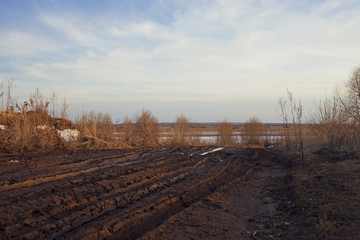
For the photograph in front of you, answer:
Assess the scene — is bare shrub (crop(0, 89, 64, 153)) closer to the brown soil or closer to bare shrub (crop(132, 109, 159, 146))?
the brown soil

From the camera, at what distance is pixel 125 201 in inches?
265

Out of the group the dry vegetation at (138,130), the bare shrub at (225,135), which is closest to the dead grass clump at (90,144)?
the dry vegetation at (138,130)

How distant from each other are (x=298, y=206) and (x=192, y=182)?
3.20 metres

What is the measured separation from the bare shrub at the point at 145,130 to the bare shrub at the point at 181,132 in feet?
4.91

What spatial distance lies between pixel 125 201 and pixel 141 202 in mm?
368

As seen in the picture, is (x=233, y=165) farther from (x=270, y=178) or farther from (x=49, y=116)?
(x=49, y=116)

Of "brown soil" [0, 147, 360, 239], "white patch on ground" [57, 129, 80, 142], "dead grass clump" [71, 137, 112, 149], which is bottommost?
"brown soil" [0, 147, 360, 239]

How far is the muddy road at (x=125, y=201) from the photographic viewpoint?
5.12 m

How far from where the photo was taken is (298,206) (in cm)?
702

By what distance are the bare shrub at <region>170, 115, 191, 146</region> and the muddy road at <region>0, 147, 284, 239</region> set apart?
44.4 feet

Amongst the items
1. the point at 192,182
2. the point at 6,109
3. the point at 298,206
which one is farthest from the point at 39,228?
the point at 6,109

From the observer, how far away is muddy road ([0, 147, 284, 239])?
512 cm

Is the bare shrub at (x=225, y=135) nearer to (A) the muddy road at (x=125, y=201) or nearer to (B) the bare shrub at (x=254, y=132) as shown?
(B) the bare shrub at (x=254, y=132)

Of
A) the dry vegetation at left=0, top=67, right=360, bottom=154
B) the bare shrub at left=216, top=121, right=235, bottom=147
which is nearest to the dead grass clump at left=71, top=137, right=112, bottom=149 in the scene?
the dry vegetation at left=0, top=67, right=360, bottom=154
